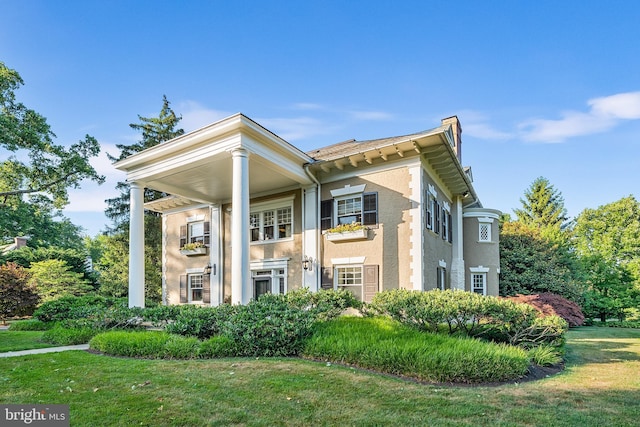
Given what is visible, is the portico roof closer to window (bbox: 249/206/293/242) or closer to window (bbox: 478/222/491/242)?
window (bbox: 249/206/293/242)

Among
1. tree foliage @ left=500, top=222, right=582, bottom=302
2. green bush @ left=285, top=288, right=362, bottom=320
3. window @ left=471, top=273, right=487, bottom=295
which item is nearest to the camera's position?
green bush @ left=285, top=288, right=362, bottom=320

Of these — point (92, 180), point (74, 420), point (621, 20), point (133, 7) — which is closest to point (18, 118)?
point (92, 180)

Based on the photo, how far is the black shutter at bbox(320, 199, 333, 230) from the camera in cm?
1334

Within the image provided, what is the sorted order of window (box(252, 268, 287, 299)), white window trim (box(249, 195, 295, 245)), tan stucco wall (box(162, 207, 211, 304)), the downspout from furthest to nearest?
tan stucco wall (box(162, 207, 211, 304)) < window (box(252, 268, 287, 299)) < white window trim (box(249, 195, 295, 245)) < the downspout

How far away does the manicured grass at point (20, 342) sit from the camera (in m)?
8.82

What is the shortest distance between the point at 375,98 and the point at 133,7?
743cm

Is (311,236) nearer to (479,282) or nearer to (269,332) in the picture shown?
(269,332)

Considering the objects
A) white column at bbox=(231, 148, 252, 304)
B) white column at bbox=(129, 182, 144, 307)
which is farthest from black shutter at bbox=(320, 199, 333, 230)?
white column at bbox=(129, 182, 144, 307)

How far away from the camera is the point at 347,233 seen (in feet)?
41.3

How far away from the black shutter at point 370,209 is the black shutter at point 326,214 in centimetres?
129

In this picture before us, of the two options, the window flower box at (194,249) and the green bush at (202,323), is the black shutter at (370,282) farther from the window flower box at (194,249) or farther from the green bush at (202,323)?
the window flower box at (194,249)

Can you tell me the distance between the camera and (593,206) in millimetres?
30094

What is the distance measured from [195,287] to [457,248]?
12188 millimetres

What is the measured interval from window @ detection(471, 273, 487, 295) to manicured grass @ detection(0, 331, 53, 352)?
1555cm
